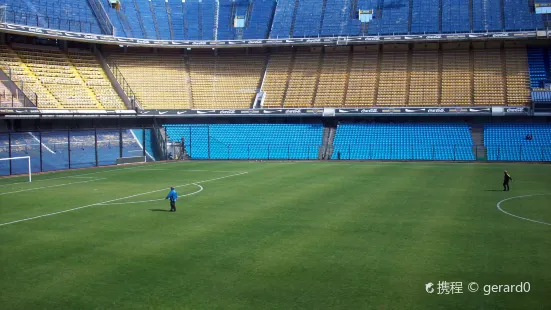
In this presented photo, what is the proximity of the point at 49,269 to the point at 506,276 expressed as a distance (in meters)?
12.5

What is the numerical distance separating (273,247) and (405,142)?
41502 mm

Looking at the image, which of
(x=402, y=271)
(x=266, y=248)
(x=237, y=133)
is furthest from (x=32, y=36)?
(x=402, y=271)

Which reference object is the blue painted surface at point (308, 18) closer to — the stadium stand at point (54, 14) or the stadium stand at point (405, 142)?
the stadium stand at point (405, 142)

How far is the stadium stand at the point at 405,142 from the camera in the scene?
178 feet

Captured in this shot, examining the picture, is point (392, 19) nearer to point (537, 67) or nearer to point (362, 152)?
point (537, 67)

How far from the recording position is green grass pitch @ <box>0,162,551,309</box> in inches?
504

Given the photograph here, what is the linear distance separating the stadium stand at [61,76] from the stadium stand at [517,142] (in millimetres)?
39325

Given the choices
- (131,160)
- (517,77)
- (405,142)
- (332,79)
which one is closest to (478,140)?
(405,142)

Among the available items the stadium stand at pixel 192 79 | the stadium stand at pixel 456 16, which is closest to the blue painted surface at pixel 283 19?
the stadium stand at pixel 192 79

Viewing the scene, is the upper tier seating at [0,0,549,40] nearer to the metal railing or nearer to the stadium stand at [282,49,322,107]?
the metal railing

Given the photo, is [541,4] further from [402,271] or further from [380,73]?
[402,271]

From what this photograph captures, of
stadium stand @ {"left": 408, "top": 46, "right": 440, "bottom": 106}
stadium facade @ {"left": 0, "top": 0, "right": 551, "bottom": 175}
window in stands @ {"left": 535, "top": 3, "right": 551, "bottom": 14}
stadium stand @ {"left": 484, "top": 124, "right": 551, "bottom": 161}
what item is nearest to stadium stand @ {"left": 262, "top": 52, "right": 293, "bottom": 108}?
stadium facade @ {"left": 0, "top": 0, "right": 551, "bottom": 175}

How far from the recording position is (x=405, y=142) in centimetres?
5631

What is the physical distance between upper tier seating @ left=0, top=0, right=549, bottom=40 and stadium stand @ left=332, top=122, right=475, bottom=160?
13.3 meters
